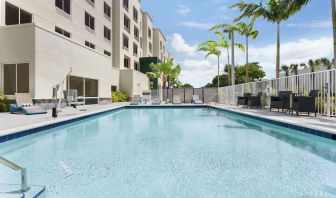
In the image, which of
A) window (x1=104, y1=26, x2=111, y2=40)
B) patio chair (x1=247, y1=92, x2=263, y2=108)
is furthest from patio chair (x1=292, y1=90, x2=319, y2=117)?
window (x1=104, y1=26, x2=111, y2=40)

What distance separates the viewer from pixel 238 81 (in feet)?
189

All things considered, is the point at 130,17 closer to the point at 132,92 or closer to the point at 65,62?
the point at 132,92

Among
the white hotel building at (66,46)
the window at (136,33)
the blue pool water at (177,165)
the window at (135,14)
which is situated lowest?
the blue pool water at (177,165)

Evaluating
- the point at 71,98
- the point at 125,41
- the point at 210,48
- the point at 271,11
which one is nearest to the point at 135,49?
the point at 125,41

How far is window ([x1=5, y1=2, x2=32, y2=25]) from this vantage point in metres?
12.6

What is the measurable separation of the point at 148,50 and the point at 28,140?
3498cm

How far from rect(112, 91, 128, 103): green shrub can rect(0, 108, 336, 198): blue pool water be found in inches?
663

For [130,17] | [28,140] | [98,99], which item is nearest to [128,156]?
[28,140]

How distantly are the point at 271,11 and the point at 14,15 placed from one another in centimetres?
1593

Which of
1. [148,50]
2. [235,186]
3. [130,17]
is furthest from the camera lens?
[148,50]

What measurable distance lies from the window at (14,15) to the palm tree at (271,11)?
13.8 m

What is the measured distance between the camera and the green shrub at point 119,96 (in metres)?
23.4

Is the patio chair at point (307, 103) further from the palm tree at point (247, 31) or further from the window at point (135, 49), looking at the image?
the window at point (135, 49)

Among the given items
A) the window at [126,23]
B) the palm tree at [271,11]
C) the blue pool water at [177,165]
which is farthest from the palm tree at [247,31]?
the blue pool water at [177,165]
